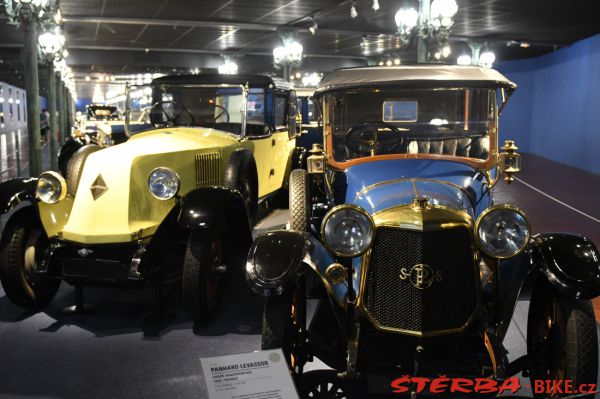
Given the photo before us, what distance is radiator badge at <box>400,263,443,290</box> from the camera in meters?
2.61

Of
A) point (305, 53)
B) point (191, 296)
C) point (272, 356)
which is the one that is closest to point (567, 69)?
point (305, 53)

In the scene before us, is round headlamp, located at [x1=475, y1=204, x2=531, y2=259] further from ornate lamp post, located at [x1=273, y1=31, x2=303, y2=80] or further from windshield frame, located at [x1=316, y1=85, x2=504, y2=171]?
ornate lamp post, located at [x1=273, y1=31, x2=303, y2=80]

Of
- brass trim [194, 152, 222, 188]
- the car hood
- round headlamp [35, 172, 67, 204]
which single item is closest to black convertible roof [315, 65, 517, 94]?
the car hood

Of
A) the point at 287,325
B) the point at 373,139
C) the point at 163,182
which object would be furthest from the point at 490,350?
the point at 163,182

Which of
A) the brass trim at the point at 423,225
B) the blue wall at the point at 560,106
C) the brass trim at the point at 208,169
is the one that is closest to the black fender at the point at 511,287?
the brass trim at the point at 423,225

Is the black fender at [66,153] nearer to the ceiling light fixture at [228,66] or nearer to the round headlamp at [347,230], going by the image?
→ the round headlamp at [347,230]

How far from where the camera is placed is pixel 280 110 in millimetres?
7102

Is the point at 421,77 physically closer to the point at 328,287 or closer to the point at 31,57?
the point at 328,287

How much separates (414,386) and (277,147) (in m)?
4.74

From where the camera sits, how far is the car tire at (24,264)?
4145 mm

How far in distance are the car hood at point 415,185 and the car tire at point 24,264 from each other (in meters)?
2.34

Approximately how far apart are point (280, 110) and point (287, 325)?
4.67m

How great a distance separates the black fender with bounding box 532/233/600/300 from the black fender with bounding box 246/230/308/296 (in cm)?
115

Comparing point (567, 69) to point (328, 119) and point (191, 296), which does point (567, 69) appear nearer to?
point (328, 119)
